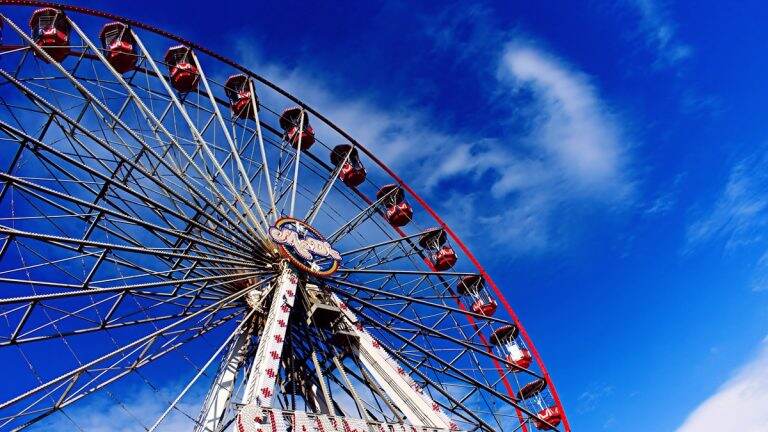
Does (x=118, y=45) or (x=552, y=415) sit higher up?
(x=118, y=45)

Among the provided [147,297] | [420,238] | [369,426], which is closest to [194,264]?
[147,297]

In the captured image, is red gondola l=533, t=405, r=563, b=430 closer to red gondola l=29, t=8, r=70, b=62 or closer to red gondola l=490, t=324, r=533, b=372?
red gondola l=490, t=324, r=533, b=372

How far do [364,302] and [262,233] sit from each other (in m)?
3.07

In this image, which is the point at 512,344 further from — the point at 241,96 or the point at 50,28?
Answer: the point at 50,28

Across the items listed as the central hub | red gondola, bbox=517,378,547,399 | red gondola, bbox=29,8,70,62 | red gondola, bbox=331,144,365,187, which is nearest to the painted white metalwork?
the central hub

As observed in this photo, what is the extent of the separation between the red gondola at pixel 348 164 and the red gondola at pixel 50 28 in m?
8.54

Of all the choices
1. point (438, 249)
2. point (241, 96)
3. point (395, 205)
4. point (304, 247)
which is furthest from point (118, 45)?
point (438, 249)

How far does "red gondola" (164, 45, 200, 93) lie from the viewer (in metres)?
16.2

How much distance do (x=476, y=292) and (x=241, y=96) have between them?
33.5ft

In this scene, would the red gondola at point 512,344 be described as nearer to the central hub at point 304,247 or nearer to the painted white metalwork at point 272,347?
the central hub at point 304,247

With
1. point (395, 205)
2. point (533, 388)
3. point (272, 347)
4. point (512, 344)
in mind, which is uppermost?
point (395, 205)

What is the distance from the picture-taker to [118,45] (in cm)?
1480

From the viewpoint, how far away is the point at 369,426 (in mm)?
10891

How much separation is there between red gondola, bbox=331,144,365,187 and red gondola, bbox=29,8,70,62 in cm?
854
